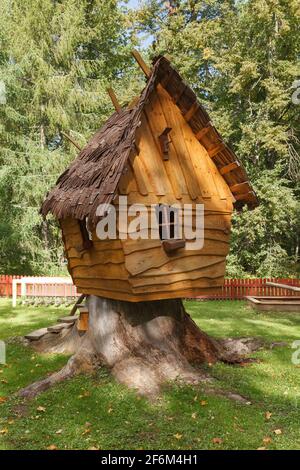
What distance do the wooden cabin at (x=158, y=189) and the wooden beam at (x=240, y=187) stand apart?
19 mm

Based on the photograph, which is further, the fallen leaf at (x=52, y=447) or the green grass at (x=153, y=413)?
the green grass at (x=153, y=413)

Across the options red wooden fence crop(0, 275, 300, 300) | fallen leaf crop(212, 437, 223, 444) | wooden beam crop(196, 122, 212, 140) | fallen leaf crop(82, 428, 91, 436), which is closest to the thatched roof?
wooden beam crop(196, 122, 212, 140)

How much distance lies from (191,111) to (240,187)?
174cm

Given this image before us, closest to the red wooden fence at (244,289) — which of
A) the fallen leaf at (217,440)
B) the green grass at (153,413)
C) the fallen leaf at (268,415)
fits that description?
the green grass at (153,413)

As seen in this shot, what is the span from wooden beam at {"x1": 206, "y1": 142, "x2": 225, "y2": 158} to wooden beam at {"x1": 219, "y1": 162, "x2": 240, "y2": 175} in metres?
0.32

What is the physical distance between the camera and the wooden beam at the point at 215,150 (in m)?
8.08

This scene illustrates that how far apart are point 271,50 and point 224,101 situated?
13.8 ft

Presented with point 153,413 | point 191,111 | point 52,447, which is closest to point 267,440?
point 153,413

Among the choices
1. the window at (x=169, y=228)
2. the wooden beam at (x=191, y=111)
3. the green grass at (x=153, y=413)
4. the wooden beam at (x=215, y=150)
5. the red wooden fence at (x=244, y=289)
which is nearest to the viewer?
the green grass at (x=153, y=413)

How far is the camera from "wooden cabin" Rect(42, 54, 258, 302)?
719 centimetres

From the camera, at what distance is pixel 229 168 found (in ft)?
27.2

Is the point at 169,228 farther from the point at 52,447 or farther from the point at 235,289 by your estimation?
the point at 235,289

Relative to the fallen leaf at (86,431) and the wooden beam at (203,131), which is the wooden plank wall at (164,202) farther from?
the fallen leaf at (86,431)

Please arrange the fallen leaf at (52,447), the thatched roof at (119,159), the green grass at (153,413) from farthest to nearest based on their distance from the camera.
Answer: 1. the thatched roof at (119,159)
2. the green grass at (153,413)
3. the fallen leaf at (52,447)
